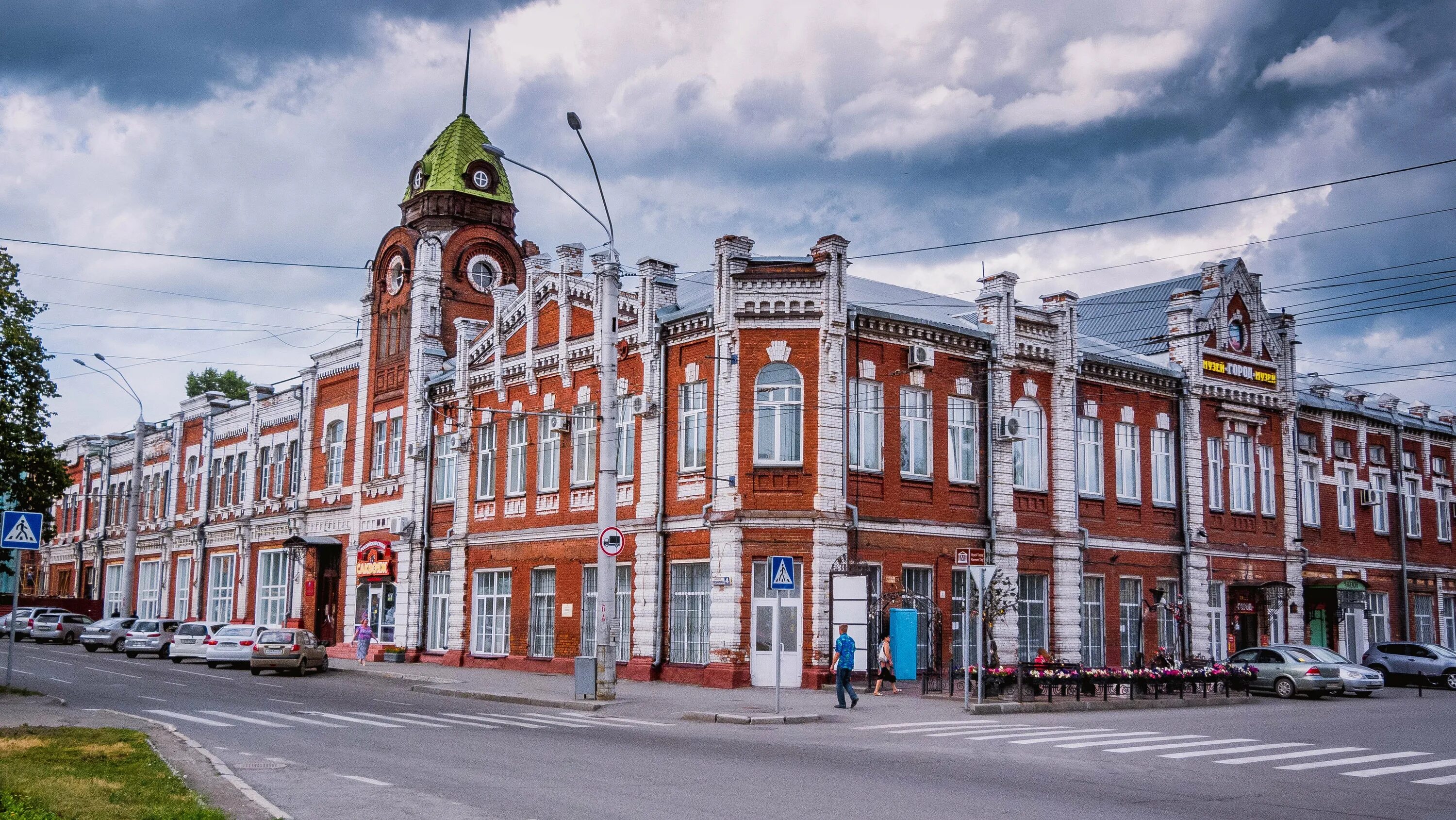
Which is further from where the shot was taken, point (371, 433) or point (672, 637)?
point (371, 433)

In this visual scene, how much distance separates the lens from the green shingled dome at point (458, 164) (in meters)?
46.4

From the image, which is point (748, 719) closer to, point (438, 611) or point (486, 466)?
point (486, 466)

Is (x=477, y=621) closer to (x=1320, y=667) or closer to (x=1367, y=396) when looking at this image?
(x=1320, y=667)

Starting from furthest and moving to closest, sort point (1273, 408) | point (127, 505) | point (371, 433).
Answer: point (127, 505) → point (371, 433) → point (1273, 408)

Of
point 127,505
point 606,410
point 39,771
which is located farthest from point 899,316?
point 127,505

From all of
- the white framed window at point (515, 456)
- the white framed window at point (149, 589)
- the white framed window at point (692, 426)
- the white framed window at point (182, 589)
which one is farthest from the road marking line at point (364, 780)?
the white framed window at point (149, 589)

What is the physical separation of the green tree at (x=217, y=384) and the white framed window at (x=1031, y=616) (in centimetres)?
6074

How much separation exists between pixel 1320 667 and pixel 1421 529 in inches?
784

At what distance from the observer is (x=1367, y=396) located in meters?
49.1

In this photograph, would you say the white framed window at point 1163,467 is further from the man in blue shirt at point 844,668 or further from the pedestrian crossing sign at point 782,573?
the pedestrian crossing sign at point 782,573

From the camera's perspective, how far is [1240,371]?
41094 millimetres

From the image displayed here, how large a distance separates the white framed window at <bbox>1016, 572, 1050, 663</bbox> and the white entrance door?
746cm

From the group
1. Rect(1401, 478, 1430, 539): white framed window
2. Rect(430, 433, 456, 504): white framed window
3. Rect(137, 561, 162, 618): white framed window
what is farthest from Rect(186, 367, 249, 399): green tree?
Rect(1401, 478, 1430, 539): white framed window

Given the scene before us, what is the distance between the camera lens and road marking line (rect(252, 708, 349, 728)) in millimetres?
19500
